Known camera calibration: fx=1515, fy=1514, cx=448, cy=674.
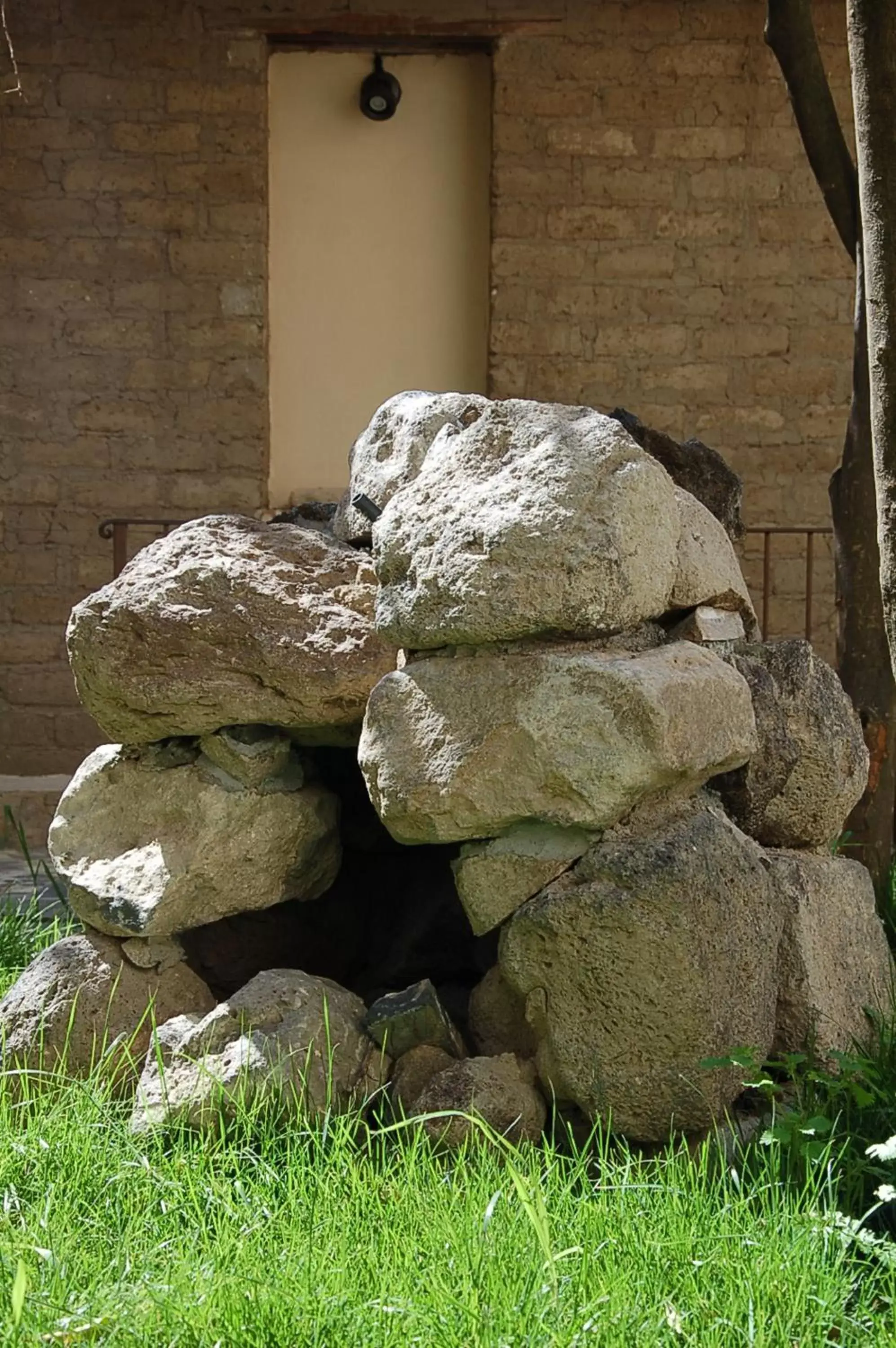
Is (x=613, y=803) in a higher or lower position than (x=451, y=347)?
lower

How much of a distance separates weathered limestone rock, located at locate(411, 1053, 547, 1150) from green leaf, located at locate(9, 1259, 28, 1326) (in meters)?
0.81

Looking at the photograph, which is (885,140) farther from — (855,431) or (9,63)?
(9,63)

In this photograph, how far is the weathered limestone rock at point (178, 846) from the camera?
9.46 feet

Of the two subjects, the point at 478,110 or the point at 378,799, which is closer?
the point at 378,799

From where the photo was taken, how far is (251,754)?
2.96m

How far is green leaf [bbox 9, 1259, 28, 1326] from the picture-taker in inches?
70.4

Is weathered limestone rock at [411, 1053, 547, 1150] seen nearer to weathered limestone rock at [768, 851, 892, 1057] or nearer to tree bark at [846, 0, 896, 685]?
weathered limestone rock at [768, 851, 892, 1057]

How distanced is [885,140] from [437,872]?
1762 mm

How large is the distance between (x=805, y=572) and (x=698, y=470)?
4.68 meters

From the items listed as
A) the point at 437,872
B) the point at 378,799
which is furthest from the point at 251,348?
the point at 378,799

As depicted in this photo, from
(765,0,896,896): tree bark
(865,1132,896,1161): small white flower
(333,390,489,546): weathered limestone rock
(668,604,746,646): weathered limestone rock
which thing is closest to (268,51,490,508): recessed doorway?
(765,0,896,896): tree bark

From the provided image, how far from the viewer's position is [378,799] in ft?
8.66

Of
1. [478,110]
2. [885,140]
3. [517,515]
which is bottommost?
[517,515]

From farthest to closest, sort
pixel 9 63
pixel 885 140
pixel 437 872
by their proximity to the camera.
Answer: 1. pixel 9 63
2. pixel 437 872
3. pixel 885 140
